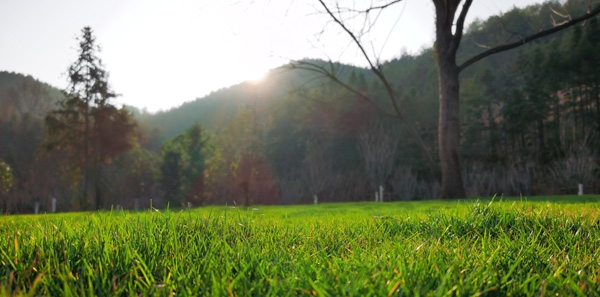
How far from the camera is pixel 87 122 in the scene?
27906 millimetres

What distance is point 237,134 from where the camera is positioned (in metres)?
40.6

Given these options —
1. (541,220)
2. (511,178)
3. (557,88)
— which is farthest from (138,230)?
(557,88)

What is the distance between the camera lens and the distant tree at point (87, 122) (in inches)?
1091

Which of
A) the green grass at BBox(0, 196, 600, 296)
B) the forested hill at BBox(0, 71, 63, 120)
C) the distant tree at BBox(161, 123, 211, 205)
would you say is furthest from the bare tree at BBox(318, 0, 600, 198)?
the forested hill at BBox(0, 71, 63, 120)

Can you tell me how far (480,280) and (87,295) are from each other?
1503mm

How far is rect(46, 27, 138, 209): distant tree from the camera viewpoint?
90.9 ft

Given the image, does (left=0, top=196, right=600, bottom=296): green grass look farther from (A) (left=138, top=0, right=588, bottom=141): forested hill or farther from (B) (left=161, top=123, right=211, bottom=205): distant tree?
(B) (left=161, top=123, right=211, bottom=205): distant tree

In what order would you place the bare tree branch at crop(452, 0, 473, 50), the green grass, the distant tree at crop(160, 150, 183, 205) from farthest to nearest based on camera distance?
1. the distant tree at crop(160, 150, 183, 205)
2. the bare tree branch at crop(452, 0, 473, 50)
3. the green grass

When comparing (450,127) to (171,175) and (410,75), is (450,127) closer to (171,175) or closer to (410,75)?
(171,175)

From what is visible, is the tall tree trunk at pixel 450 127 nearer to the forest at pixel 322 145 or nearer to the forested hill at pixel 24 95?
the forest at pixel 322 145

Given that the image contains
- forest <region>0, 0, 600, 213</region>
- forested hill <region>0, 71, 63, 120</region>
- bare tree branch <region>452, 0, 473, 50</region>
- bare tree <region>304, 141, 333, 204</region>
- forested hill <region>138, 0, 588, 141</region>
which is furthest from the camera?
forested hill <region>0, 71, 63, 120</region>

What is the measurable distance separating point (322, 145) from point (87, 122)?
65.1 ft

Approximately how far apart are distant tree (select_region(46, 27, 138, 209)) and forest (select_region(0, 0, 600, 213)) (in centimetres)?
9

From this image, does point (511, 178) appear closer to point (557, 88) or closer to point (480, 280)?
point (557, 88)
